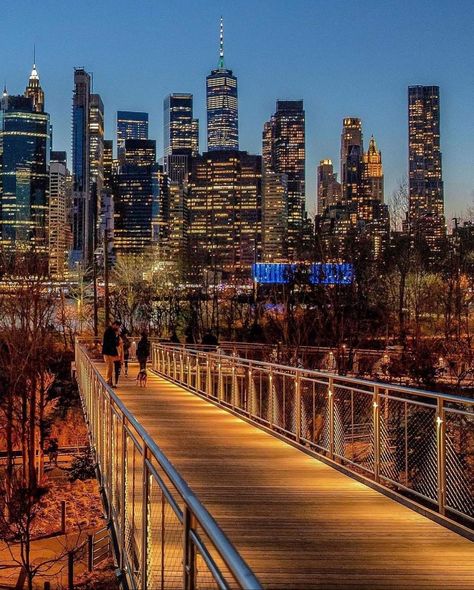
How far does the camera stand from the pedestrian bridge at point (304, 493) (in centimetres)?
475

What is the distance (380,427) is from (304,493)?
1254 millimetres

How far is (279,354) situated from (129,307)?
146ft

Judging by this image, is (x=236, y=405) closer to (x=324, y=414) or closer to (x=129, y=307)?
(x=324, y=414)

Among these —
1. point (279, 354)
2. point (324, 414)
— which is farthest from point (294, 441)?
point (279, 354)

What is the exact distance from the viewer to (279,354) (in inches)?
1350

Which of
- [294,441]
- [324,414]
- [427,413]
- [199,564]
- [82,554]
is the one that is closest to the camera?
[199,564]

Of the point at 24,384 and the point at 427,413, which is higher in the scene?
the point at 427,413

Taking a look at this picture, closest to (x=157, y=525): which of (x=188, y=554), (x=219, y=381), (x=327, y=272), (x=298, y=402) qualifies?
(x=188, y=554)

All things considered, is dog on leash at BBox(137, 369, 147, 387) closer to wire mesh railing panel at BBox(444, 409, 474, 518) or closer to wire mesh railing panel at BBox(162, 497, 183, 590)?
wire mesh railing panel at BBox(444, 409, 474, 518)

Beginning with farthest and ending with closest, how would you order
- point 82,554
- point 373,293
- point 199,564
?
point 373,293, point 82,554, point 199,564

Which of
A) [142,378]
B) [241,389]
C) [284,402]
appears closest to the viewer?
[284,402]

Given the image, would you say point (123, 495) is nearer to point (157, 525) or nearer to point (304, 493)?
point (157, 525)

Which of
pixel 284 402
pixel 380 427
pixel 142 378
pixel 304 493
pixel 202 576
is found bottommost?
pixel 142 378

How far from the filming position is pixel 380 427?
10.4 meters
